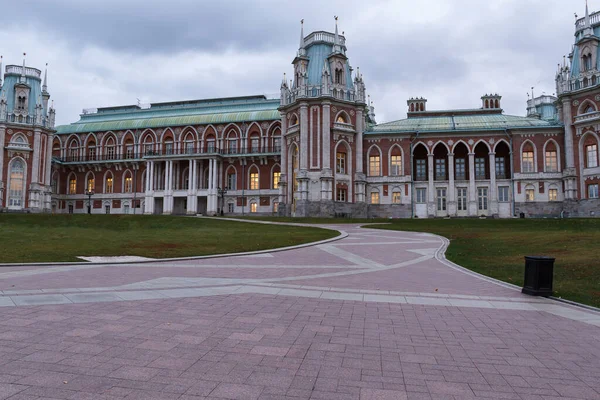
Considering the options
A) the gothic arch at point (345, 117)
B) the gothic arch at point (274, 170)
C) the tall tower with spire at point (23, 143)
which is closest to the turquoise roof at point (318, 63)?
the gothic arch at point (345, 117)

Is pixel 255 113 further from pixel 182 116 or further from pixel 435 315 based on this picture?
pixel 435 315

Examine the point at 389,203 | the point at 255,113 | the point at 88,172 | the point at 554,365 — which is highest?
the point at 255,113

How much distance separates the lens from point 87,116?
7769cm

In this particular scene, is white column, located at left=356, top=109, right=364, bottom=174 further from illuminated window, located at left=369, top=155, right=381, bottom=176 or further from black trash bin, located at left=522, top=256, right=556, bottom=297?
black trash bin, located at left=522, top=256, right=556, bottom=297

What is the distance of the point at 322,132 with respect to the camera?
171ft

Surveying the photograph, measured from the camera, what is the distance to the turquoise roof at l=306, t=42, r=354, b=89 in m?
54.4

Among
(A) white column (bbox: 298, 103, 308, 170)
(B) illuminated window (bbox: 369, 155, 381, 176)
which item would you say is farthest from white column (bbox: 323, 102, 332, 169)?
(B) illuminated window (bbox: 369, 155, 381, 176)

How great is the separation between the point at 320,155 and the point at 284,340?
1841 inches

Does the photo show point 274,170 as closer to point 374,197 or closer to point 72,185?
point 374,197

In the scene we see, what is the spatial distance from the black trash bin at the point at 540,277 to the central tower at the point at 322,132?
135 ft

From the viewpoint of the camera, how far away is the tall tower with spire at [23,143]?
6006 cm

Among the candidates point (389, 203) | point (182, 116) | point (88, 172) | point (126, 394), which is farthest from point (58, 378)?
point (88, 172)

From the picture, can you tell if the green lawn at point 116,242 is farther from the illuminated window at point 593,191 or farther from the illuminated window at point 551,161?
the illuminated window at point 551,161

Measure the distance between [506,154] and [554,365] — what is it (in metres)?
57.5
